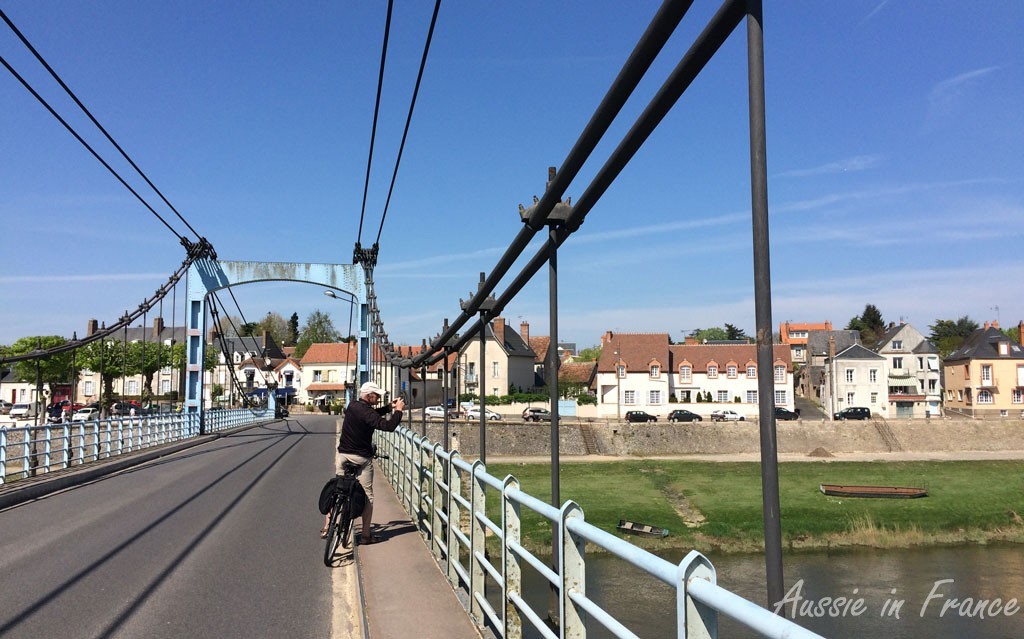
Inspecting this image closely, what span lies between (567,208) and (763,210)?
3648 mm

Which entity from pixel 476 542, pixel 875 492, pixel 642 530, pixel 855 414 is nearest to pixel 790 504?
pixel 875 492

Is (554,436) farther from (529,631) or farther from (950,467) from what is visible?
(950,467)

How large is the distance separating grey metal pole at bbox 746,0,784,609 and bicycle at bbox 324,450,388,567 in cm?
568

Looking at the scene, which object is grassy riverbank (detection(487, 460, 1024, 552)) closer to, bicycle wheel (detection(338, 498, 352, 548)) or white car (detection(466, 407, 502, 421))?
white car (detection(466, 407, 502, 421))

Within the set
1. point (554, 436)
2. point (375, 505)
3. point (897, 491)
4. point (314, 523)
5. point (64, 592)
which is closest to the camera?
point (554, 436)

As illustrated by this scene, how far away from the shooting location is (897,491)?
118ft

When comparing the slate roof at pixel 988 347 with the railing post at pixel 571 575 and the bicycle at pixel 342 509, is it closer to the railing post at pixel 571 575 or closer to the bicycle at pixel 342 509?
the bicycle at pixel 342 509

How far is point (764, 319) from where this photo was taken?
8.68 feet

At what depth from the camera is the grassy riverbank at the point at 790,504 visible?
93.9 ft

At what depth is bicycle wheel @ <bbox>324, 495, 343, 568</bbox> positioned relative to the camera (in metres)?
7.57

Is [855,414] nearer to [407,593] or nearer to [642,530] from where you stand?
[642,530]

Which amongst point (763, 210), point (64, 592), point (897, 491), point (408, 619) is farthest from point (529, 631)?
point (897, 491)

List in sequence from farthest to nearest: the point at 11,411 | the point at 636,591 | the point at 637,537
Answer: the point at 11,411 → the point at 637,537 → the point at 636,591

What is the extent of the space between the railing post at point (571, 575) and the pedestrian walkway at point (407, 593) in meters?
1.75
